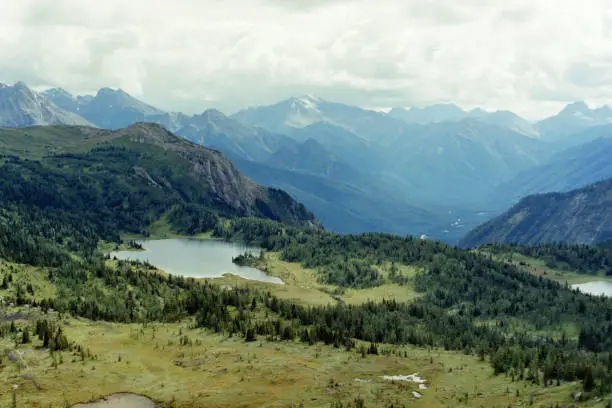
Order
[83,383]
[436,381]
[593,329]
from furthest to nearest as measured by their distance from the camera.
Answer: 1. [593,329]
2. [436,381]
3. [83,383]

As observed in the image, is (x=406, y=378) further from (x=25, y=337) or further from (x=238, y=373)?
(x=25, y=337)

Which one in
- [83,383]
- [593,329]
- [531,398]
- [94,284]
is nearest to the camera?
[531,398]

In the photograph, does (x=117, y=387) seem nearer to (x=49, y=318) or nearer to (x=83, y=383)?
(x=83, y=383)

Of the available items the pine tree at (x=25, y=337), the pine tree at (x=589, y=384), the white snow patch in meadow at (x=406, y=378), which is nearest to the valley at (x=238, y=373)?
the pine tree at (x=25, y=337)

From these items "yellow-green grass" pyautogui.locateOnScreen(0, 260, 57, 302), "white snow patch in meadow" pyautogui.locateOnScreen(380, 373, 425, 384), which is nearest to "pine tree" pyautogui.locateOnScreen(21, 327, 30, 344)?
"yellow-green grass" pyautogui.locateOnScreen(0, 260, 57, 302)

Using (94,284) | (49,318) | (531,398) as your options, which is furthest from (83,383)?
(94,284)

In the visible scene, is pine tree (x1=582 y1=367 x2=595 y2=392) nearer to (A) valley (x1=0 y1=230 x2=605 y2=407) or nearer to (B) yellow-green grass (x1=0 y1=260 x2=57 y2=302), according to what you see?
(A) valley (x1=0 y1=230 x2=605 y2=407)

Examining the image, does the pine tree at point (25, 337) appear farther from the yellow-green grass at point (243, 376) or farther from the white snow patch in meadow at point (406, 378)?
the white snow patch in meadow at point (406, 378)

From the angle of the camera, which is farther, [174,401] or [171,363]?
[171,363]

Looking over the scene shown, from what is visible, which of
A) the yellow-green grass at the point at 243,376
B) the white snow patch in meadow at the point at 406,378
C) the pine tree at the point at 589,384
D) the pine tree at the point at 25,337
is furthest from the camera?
the pine tree at the point at 25,337

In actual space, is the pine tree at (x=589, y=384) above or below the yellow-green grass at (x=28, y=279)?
above
